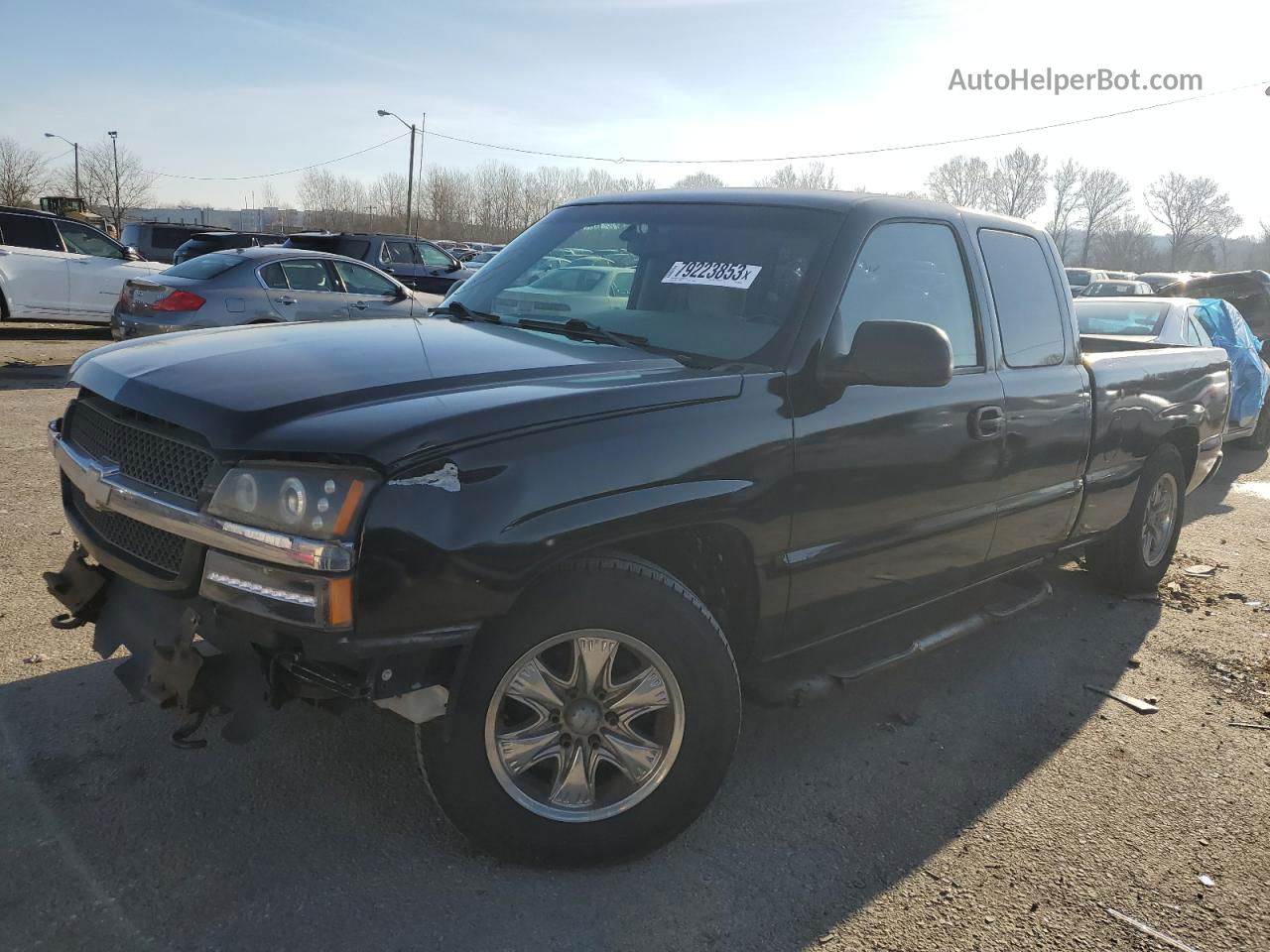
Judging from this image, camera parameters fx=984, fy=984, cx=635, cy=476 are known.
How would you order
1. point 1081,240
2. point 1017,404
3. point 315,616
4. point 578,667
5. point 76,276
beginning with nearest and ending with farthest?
point 315,616, point 578,667, point 1017,404, point 76,276, point 1081,240

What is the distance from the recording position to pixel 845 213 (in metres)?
3.38

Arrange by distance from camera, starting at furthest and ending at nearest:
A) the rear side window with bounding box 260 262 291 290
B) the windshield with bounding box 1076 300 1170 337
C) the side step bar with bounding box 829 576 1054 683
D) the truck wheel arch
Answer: the rear side window with bounding box 260 262 291 290 < the windshield with bounding box 1076 300 1170 337 < the side step bar with bounding box 829 576 1054 683 < the truck wheel arch

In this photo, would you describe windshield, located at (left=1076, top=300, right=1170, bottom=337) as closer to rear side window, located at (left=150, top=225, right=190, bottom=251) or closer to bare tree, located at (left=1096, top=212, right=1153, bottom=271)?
rear side window, located at (left=150, top=225, right=190, bottom=251)

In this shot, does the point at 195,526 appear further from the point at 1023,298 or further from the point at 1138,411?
the point at 1138,411

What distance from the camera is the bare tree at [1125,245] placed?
9088cm

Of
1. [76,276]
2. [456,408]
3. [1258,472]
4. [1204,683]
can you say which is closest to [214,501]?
[456,408]

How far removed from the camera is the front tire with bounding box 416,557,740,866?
246 centimetres

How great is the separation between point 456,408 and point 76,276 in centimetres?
1421

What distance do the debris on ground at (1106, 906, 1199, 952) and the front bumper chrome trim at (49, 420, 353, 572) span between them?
7.43 ft

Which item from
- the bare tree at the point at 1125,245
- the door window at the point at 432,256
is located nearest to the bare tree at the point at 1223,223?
the bare tree at the point at 1125,245

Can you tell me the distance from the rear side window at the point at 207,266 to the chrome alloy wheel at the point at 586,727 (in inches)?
384

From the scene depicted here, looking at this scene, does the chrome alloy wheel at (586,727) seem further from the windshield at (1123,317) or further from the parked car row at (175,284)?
the windshield at (1123,317)

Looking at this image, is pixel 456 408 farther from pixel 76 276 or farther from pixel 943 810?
pixel 76 276

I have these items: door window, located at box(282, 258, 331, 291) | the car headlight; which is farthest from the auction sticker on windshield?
door window, located at box(282, 258, 331, 291)
